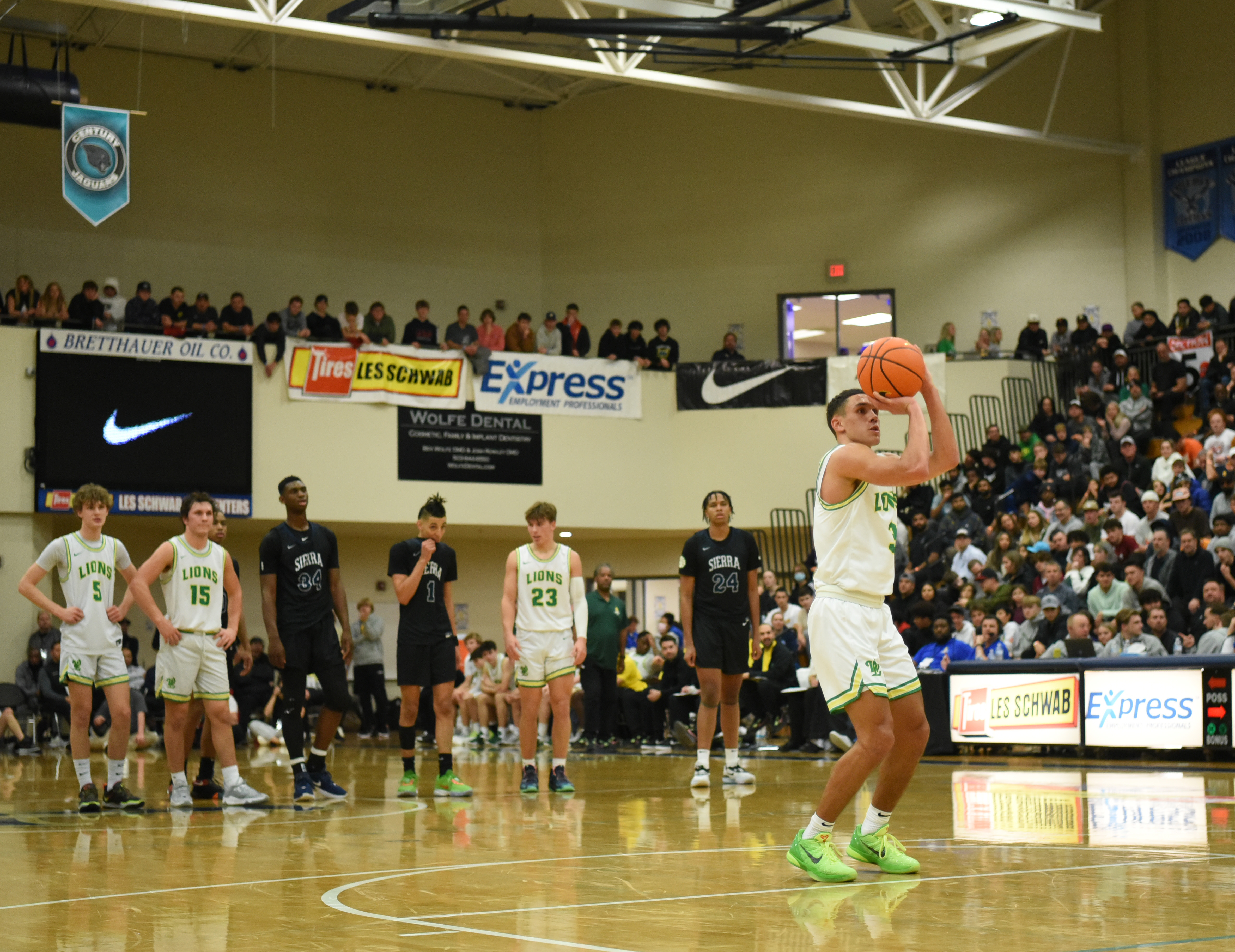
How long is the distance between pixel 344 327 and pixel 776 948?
63.6ft

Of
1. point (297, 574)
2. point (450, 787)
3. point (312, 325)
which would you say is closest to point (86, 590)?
point (297, 574)

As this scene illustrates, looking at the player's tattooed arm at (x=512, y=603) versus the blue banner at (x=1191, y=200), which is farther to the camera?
the blue banner at (x=1191, y=200)

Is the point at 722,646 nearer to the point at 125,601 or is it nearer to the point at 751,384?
the point at 125,601

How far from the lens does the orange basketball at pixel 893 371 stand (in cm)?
579

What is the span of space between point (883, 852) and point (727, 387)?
19.1m

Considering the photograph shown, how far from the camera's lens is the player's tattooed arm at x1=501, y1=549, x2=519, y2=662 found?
391 inches

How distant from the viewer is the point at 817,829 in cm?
563

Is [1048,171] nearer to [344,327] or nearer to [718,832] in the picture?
[344,327]

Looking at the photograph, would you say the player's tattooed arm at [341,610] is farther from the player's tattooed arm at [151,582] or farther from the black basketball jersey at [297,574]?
the player's tattooed arm at [151,582]

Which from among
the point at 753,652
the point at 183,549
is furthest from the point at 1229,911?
the point at 183,549

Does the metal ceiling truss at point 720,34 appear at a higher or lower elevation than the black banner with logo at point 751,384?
higher

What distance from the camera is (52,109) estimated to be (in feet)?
60.1

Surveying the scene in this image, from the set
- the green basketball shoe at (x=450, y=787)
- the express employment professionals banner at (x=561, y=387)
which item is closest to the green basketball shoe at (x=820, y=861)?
the green basketball shoe at (x=450, y=787)

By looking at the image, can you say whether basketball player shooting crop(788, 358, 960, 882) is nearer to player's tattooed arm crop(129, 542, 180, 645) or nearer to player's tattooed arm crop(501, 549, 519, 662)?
player's tattooed arm crop(501, 549, 519, 662)
